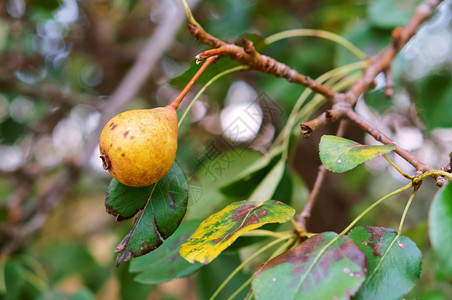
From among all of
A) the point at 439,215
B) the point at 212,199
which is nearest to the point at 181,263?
the point at 212,199

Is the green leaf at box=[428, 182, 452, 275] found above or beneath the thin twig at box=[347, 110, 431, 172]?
beneath

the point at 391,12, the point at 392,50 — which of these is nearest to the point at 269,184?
the point at 392,50

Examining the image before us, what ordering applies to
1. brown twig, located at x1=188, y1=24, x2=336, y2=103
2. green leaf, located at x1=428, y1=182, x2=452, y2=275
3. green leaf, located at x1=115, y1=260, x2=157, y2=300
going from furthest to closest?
green leaf, located at x1=115, y1=260, x2=157, y2=300 < brown twig, located at x1=188, y1=24, x2=336, y2=103 < green leaf, located at x1=428, y1=182, x2=452, y2=275

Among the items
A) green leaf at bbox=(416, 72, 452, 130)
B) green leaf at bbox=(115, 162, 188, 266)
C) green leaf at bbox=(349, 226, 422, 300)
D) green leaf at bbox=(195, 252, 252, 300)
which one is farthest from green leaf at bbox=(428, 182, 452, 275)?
green leaf at bbox=(416, 72, 452, 130)

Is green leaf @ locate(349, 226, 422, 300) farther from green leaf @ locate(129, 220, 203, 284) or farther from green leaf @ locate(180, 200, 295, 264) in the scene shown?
green leaf @ locate(129, 220, 203, 284)

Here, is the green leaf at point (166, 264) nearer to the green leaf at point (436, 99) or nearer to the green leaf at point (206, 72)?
the green leaf at point (206, 72)

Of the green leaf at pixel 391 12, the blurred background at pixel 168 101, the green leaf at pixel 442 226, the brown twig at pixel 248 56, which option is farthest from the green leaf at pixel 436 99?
the green leaf at pixel 442 226
